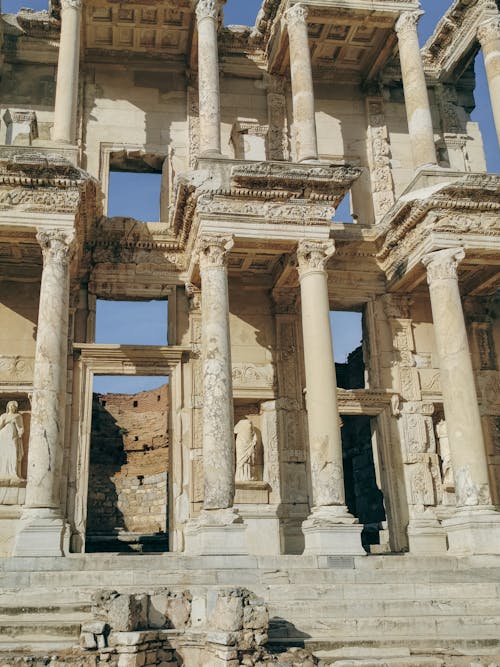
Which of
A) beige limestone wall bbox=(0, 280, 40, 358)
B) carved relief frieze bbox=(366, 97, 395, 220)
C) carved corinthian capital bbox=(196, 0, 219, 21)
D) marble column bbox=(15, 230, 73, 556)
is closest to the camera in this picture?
marble column bbox=(15, 230, 73, 556)

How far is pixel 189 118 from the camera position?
753 inches

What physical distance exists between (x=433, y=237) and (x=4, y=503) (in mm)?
10737

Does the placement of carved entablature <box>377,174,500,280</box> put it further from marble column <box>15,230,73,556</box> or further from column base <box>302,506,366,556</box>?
Answer: marble column <box>15,230,73,556</box>

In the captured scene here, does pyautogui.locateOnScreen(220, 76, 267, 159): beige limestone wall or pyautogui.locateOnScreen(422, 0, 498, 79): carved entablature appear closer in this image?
pyautogui.locateOnScreen(422, 0, 498, 79): carved entablature

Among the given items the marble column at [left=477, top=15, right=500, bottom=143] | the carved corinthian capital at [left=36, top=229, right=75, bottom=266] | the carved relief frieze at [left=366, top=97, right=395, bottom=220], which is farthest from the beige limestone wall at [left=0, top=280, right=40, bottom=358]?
the marble column at [left=477, top=15, right=500, bottom=143]

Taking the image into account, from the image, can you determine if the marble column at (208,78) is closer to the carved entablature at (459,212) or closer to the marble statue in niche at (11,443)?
the carved entablature at (459,212)

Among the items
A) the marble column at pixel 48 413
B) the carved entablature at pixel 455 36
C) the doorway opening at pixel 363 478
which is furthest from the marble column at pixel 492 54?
the marble column at pixel 48 413

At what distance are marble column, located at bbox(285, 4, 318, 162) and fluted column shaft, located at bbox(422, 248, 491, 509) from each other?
12.3 ft

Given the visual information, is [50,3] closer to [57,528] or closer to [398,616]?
[57,528]

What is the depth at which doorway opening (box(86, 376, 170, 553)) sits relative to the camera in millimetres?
24922

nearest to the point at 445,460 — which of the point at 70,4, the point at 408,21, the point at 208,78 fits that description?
the point at 208,78

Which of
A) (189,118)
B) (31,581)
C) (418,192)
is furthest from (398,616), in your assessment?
(189,118)

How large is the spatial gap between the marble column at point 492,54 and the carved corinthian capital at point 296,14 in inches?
182

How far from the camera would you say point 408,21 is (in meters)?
18.2
